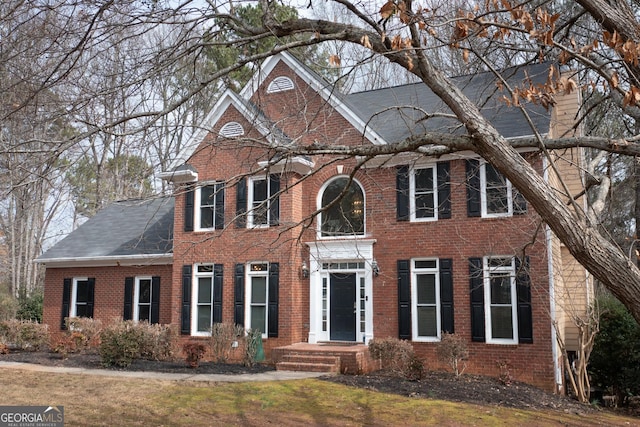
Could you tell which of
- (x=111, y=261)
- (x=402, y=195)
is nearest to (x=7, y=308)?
(x=111, y=261)

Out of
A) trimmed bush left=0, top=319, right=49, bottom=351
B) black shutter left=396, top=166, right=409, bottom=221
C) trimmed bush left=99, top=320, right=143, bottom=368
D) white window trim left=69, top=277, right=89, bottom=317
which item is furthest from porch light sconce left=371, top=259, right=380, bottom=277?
white window trim left=69, top=277, right=89, bottom=317

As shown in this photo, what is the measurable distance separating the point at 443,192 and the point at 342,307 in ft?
13.8

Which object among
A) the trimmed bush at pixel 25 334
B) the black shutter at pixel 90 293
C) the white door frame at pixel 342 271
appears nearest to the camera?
the white door frame at pixel 342 271

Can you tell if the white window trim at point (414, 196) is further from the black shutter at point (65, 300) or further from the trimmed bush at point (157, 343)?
the black shutter at point (65, 300)

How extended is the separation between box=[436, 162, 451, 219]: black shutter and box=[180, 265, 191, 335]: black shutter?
7658 millimetres

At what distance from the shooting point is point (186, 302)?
17.2m

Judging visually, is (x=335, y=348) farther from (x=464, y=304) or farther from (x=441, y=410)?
(x=441, y=410)

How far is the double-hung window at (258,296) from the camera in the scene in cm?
1634

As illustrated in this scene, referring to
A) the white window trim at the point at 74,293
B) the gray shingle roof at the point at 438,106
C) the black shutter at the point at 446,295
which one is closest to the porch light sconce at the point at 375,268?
the black shutter at the point at 446,295

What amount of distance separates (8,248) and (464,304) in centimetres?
2885

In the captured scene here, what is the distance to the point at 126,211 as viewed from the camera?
23.0 metres

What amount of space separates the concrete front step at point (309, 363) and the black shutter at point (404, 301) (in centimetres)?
196

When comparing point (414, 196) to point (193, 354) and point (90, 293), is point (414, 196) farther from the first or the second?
point (90, 293)

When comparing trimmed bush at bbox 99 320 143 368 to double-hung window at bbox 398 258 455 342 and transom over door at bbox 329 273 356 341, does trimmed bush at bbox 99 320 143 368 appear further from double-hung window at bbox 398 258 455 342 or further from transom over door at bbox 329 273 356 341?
Answer: double-hung window at bbox 398 258 455 342
